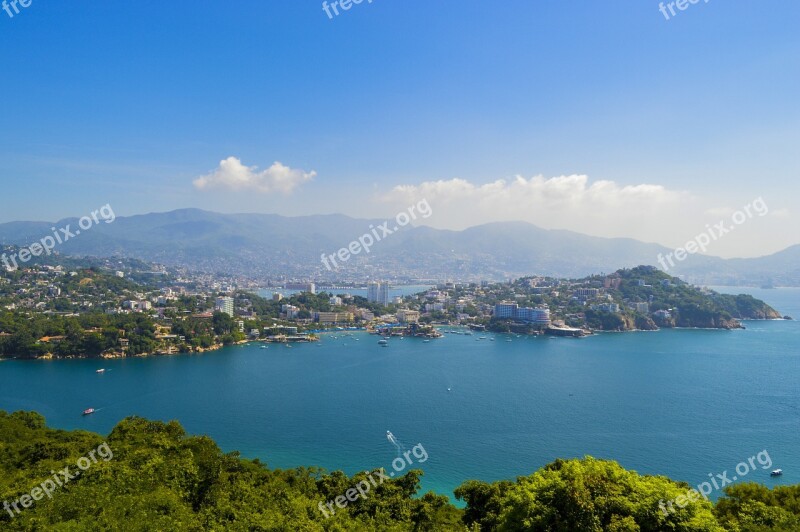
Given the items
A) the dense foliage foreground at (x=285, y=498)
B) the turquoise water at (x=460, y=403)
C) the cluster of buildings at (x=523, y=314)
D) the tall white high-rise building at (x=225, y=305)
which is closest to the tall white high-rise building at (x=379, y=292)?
the cluster of buildings at (x=523, y=314)

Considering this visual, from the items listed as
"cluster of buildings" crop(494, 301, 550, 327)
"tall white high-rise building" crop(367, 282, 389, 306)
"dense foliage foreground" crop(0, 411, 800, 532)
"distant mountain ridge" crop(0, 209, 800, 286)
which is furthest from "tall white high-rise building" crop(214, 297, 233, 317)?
"distant mountain ridge" crop(0, 209, 800, 286)

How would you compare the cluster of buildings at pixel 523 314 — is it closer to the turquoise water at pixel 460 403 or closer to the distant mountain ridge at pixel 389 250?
the turquoise water at pixel 460 403

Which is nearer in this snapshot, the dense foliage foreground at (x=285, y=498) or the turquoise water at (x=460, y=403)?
the dense foliage foreground at (x=285, y=498)

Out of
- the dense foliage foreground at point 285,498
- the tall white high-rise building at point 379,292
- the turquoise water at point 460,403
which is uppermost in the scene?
the dense foliage foreground at point 285,498

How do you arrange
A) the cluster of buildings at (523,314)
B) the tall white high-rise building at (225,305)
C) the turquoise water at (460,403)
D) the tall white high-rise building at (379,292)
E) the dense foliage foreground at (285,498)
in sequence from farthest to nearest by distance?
the tall white high-rise building at (379,292) → the tall white high-rise building at (225,305) → the cluster of buildings at (523,314) → the turquoise water at (460,403) → the dense foliage foreground at (285,498)

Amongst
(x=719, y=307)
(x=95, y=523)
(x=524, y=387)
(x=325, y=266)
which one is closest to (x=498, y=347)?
(x=524, y=387)

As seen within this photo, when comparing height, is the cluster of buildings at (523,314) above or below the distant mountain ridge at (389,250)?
below

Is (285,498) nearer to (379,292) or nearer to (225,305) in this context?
(225,305)

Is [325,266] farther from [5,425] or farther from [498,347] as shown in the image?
[5,425]
